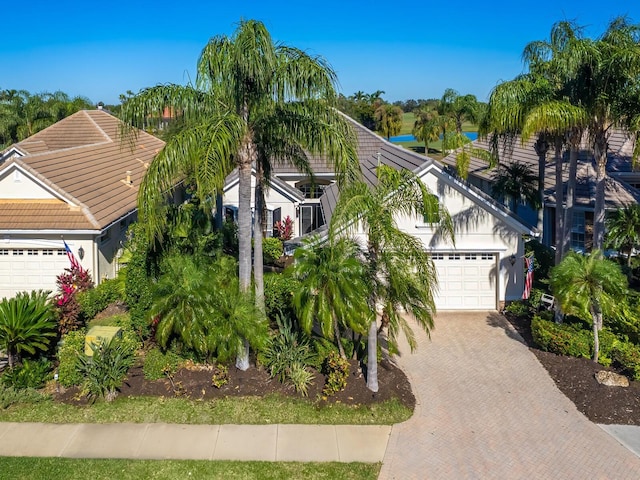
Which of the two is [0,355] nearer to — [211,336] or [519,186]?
[211,336]

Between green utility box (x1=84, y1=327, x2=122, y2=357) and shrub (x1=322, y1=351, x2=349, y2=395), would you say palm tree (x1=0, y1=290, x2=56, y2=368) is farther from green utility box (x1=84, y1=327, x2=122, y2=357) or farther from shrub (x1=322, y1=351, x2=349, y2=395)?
shrub (x1=322, y1=351, x2=349, y2=395)

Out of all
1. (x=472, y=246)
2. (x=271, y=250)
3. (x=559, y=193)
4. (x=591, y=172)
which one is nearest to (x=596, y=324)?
(x=472, y=246)

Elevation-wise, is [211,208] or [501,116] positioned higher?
[501,116]

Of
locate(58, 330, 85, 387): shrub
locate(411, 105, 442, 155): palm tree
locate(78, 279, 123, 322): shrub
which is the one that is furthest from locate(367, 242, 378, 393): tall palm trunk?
locate(411, 105, 442, 155): palm tree

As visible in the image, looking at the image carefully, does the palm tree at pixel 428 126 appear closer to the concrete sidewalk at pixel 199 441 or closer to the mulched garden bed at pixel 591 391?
the mulched garden bed at pixel 591 391

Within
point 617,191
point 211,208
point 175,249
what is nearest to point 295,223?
point 211,208

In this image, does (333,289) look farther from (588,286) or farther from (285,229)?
(285,229)

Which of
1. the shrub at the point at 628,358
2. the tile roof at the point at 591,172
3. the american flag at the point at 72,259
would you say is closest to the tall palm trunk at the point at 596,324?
the shrub at the point at 628,358
